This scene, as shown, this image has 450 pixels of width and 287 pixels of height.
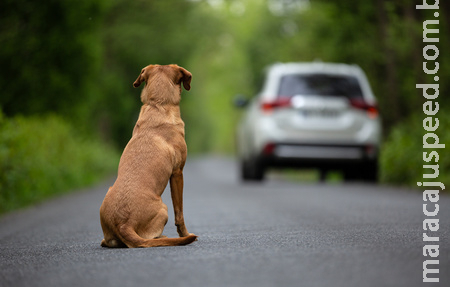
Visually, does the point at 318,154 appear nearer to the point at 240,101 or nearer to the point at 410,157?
the point at 410,157

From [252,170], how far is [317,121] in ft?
6.98

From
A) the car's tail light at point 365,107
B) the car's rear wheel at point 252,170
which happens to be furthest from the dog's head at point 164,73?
the car's rear wheel at point 252,170

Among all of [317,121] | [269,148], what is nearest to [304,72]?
[317,121]

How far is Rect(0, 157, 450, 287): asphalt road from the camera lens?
4.28 metres

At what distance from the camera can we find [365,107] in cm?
1309

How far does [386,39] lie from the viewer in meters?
18.4

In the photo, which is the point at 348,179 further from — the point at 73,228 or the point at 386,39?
the point at 73,228

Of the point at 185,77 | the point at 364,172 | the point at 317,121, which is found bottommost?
the point at 364,172

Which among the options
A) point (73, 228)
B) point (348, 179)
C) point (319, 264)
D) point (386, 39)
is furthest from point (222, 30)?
point (319, 264)

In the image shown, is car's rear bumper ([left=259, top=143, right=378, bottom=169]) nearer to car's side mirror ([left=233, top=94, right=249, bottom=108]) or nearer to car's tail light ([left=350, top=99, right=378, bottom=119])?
car's tail light ([left=350, top=99, right=378, bottom=119])

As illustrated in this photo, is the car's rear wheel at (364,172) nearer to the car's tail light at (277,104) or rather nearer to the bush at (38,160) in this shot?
the car's tail light at (277,104)

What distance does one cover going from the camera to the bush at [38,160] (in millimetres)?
10516

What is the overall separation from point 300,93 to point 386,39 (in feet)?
20.4

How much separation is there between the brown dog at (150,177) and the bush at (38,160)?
174 inches
